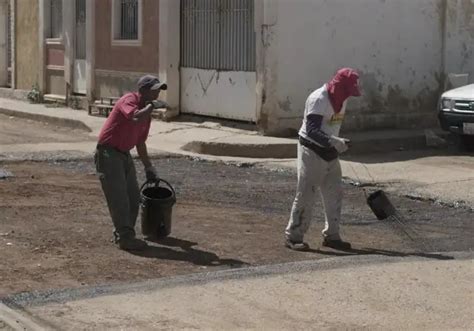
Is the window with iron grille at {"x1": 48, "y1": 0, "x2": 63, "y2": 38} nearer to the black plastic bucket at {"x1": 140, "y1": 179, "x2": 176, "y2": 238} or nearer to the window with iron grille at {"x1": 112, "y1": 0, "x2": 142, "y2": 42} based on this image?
the window with iron grille at {"x1": 112, "y1": 0, "x2": 142, "y2": 42}

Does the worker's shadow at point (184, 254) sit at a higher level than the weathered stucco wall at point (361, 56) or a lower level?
lower

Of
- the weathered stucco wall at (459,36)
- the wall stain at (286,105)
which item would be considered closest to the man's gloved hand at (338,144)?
the wall stain at (286,105)

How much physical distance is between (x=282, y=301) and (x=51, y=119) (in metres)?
14.8

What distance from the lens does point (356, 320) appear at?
6816 mm

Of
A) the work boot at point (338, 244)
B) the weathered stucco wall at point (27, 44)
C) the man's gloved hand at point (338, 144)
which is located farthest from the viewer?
the weathered stucco wall at point (27, 44)

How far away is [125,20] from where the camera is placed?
21.1 m

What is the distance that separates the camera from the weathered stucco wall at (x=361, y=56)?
1686 centimetres

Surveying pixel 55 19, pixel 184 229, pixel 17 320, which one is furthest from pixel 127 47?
pixel 17 320

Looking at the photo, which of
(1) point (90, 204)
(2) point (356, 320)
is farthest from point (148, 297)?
(1) point (90, 204)

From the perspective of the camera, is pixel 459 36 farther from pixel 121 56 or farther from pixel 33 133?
pixel 33 133

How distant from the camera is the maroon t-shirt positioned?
28.7 feet

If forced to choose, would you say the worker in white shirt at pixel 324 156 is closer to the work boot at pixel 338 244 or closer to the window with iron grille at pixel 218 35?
the work boot at pixel 338 244

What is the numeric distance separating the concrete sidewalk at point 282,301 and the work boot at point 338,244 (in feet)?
2.68

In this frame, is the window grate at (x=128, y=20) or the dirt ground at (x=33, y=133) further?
the window grate at (x=128, y=20)
